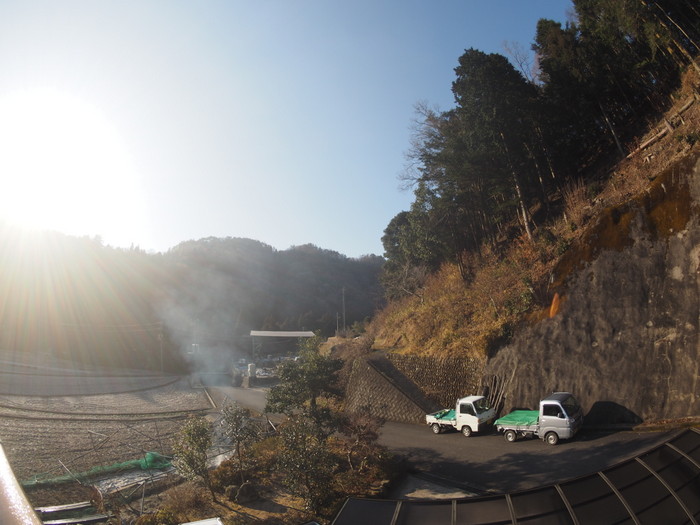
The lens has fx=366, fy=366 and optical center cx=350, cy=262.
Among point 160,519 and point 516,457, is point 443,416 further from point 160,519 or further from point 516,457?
point 160,519

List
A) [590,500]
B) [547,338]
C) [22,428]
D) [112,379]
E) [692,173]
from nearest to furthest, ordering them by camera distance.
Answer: [590,500], [692,173], [547,338], [22,428], [112,379]

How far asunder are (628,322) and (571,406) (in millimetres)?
3427

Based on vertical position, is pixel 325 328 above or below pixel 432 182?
below

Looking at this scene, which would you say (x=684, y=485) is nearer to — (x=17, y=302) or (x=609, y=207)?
(x=609, y=207)

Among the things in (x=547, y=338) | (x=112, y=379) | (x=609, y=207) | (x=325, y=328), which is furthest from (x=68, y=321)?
(x=609, y=207)

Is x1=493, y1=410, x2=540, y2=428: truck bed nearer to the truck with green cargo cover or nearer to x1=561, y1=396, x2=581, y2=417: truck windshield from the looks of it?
the truck with green cargo cover

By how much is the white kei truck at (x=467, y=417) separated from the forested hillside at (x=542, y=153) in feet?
8.28

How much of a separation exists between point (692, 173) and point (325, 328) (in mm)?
54227

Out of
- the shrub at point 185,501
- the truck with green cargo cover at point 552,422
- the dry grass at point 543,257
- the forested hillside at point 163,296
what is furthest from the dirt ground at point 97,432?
the dry grass at point 543,257

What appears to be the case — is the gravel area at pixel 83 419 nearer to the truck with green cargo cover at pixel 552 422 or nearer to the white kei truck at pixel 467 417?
the white kei truck at pixel 467 417

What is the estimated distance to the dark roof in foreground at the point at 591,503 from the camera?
11.6 feet

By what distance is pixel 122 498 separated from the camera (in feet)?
39.0

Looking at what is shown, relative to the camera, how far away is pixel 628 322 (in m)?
12.1

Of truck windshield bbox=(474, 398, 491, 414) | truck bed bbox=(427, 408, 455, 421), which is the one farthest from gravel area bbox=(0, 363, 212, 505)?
truck windshield bbox=(474, 398, 491, 414)
